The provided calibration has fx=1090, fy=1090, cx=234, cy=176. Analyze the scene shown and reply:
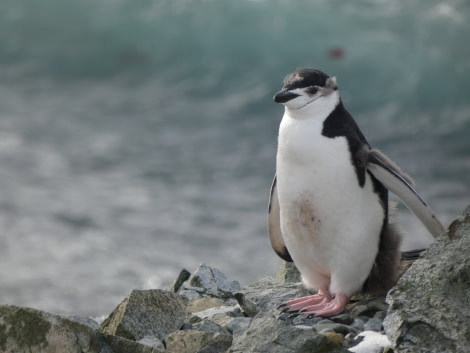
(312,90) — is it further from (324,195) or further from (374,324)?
(374,324)

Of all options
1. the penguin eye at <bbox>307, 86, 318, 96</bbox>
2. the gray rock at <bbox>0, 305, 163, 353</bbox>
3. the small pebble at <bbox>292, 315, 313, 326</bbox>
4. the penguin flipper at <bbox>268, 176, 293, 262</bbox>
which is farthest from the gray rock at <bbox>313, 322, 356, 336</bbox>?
the penguin eye at <bbox>307, 86, 318, 96</bbox>

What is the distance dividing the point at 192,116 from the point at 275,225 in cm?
1044

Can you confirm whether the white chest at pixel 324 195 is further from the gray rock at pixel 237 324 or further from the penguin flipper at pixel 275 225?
the gray rock at pixel 237 324

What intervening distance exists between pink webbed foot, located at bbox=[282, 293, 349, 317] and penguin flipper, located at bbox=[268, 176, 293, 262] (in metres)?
0.41

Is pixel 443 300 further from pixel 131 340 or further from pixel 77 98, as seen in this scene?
pixel 77 98

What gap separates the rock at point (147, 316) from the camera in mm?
3787

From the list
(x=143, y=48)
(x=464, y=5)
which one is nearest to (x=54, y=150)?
(x=143, y=48)

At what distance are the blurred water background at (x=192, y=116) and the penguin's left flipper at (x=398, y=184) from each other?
6.46 metres

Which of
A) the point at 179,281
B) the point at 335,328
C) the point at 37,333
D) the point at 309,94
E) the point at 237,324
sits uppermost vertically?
the point at 309,94

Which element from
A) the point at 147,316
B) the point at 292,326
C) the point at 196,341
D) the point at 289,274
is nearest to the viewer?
the point at 292,326

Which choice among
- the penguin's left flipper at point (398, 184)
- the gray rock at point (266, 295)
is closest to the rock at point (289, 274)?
the gray rock at point (266, 295)

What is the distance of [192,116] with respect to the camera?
48.7 ft

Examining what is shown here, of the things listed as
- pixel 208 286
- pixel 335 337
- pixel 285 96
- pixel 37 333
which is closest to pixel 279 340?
pixel 335 337

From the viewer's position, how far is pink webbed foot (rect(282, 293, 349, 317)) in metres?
3.97
